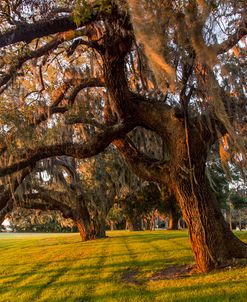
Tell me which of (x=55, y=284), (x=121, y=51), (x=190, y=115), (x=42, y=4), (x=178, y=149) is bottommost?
(x=55, y=284)

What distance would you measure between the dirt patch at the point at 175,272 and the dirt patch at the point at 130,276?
363 millimetres

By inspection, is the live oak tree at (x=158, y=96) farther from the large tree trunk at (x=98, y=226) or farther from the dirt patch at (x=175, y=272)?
the large tree trunk at (x=98, y=226)

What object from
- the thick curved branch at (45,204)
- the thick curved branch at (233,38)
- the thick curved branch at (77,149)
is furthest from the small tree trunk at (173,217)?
the thick curved branch at (233,38)

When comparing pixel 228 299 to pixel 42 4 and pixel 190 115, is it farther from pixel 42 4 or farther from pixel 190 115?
pixel 42 4

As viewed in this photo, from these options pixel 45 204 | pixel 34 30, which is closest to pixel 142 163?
pixel 34 30

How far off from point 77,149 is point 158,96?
2.59m

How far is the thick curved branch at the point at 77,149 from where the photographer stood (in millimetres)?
7145

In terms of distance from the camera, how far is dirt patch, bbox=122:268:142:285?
7.21 meters

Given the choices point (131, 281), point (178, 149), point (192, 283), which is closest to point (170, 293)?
point (192, 283)

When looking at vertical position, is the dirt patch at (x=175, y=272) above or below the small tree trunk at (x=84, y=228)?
below

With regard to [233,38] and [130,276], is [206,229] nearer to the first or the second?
[130,276]

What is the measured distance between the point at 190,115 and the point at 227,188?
65.9 ft

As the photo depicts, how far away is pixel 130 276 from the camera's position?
7.90 m

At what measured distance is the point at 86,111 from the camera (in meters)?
9.22
